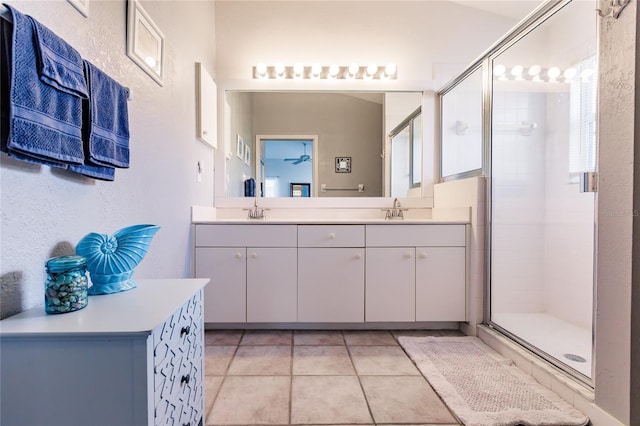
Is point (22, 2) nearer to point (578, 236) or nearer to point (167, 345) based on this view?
point (167, 345)

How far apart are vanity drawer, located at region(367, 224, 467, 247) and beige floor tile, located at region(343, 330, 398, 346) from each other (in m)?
0.61

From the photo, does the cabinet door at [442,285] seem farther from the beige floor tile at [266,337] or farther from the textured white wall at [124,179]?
the textured white wall at [124,179]

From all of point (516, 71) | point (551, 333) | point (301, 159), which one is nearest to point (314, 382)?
point (551, 333)

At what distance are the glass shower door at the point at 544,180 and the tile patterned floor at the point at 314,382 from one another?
32.7 inches

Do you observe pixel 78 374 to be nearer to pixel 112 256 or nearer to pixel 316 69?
pixel 112 256

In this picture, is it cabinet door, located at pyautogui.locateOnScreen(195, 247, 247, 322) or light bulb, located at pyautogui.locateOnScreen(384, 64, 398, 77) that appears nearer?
cabinet door, located at pyautogui.locateOnScreen(195, 247, 247, 322)

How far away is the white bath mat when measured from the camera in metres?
1.19

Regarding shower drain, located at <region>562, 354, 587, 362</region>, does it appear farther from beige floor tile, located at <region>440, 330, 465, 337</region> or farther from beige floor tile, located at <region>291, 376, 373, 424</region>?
beige floor tile, located at <region>291, 376, 373, 424</region>

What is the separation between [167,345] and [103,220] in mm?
595

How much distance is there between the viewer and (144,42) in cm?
134

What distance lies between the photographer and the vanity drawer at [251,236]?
201 centimetres

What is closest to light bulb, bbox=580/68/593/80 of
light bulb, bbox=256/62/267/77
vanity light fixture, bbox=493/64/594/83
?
vanity light fixture, bbox=493/64/594/83

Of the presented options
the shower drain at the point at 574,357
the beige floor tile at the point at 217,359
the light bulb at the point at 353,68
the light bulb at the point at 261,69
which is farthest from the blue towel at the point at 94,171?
the shower drain at the point at 574,357

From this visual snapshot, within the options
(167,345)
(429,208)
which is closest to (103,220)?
(167,345)
